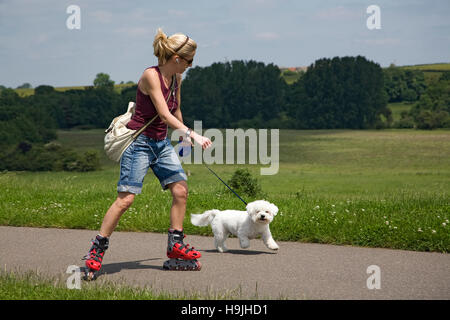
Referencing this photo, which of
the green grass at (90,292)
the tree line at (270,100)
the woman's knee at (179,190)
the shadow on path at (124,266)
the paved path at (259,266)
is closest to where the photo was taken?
the green grass at (90,292)

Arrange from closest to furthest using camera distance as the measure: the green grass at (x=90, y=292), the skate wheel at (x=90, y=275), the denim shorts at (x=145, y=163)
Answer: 1. the green grass at (x=90, y=292)
2. the skate wheel at (x=90, y=275)
3. the denim shorts at (x=145, y=163)

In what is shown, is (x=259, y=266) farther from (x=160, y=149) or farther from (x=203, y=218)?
(x=160, y=149)

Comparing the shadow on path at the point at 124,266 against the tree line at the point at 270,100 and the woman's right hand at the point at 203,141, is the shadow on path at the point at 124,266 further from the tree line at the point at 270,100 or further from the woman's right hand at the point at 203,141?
the tree line at the point at 270,100

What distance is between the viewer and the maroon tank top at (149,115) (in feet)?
20.0

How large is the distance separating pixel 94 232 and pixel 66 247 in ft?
3.84

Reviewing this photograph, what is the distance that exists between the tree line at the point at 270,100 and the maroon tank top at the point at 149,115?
166 feet

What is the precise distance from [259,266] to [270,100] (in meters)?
61.2

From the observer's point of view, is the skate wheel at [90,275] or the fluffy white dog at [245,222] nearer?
the skate wheel at [90,275]

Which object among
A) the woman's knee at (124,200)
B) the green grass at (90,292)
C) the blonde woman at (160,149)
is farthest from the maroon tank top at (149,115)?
the green grass at (90,292)

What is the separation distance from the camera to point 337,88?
65.6 metres

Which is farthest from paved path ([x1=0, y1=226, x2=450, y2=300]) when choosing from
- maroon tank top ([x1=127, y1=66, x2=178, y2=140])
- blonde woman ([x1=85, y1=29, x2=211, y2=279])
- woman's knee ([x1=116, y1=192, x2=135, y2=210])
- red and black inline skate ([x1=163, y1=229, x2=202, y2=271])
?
maroon tank top ([x1=127, y1=66, x2=178, y2=140])

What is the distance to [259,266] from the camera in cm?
650
